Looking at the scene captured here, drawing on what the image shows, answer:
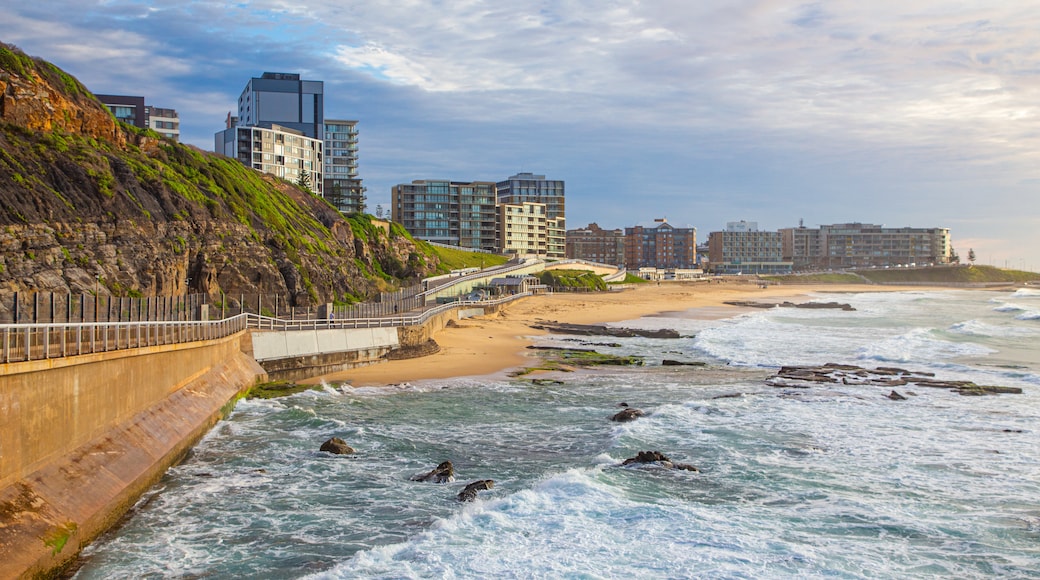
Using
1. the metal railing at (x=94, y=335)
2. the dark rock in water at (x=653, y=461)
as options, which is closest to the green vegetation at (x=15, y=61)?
the metal railing at (x=94, y=335)

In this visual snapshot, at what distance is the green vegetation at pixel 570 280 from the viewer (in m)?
108

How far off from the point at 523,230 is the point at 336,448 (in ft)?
463

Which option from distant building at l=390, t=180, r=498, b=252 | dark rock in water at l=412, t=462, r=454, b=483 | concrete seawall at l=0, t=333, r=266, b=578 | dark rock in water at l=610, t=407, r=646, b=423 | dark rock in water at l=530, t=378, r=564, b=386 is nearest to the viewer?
concrete seawall at l=0, t=333, r=266, b=578

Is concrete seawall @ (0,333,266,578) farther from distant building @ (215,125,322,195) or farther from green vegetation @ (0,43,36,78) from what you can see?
distant building @ (215,125,322,195)

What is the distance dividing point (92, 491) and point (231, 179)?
4593cm

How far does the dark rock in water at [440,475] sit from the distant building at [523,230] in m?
Result: 130

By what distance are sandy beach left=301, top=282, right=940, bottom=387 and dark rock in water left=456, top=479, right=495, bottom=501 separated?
1637 cm

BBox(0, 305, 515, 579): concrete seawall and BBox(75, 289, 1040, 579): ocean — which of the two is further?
BBox(75, 289, 1040, 579): ocean

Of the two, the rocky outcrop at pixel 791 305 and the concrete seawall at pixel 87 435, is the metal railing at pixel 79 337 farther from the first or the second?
the rocky outcrop at pixel 791 305

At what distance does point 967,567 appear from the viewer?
13.9 metres

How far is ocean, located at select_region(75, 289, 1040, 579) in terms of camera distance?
13953mm

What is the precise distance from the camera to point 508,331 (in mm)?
57250

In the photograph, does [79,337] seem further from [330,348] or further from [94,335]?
[330,348]

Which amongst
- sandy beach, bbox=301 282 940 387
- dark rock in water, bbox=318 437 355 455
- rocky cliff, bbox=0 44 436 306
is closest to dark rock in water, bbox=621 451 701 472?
dark rock in water, bbox=318 437 355 455
